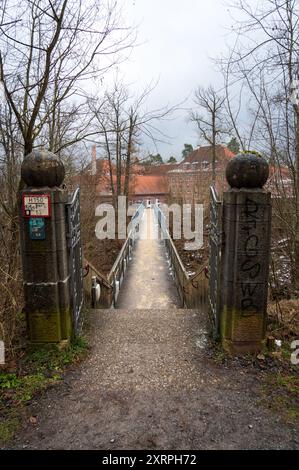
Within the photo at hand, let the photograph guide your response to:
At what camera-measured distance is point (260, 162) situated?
122 inches

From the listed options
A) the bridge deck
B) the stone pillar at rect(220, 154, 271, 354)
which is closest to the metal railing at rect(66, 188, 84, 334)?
the stone pillar at rect(220, 154, 271, 354)

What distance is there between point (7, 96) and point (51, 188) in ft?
6.82

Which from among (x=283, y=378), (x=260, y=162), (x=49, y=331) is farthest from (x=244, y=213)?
(x=49, y=331)

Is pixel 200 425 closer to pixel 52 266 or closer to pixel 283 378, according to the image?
pixel 283 378

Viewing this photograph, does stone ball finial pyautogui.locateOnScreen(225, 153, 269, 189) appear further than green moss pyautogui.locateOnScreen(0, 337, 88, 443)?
Yes

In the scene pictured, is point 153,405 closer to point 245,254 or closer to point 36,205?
point 245,254

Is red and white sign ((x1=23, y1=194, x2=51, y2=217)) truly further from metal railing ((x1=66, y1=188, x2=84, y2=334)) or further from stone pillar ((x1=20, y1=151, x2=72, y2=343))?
metal railing ((x1=66, y1=188, x2=84, y2=334))

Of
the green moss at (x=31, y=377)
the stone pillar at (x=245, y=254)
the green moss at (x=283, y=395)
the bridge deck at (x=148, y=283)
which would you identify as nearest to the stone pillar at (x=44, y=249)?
the green moss at (x=31, y=377)

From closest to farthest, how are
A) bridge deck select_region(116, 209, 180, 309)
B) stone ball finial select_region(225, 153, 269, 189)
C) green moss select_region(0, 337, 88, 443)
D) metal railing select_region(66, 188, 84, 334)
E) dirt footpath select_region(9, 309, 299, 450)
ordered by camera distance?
dirt footpath select_region(9, 309, 299, 450) < green moss select_region(0, 337, 88, 443) < stone ball finial select_region(225, 153, 269, 189) < metal railing select_region(66, 188, 84, 334) < bridge deck select_region(116, 209, 180, 309)

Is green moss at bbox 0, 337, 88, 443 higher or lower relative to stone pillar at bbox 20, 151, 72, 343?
lower

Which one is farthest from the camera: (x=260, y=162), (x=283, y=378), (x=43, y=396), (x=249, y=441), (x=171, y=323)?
(x=171, y=323)

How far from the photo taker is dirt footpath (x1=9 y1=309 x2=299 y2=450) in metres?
2.22

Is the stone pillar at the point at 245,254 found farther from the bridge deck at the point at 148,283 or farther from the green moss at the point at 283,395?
the bridge deck at the point at 148,283

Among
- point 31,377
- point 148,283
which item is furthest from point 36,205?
point 148,283
